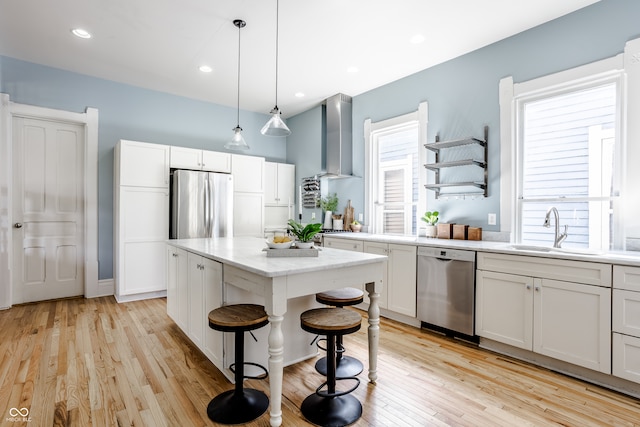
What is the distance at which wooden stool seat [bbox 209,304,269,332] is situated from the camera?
5.98ft

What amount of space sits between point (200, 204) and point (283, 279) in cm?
312

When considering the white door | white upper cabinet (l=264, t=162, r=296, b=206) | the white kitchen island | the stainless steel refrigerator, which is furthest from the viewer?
white upper cabinet (l=264, t=162, r=296, b=206)

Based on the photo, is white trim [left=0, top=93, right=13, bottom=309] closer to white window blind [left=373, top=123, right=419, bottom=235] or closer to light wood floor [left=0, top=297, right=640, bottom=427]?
light wood floor [left=0, top=297, right=640, bottom=427]

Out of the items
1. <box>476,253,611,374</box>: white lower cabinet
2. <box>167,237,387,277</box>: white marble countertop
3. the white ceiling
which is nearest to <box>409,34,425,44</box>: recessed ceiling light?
the white ceiling

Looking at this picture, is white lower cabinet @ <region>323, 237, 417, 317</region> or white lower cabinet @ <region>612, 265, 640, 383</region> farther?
white lower cabinet @ <region>323, 237, 417, 317</region>

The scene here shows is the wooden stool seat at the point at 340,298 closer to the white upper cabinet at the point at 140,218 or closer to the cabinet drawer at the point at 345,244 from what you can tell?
the cabinet drawer at the point at 345,244

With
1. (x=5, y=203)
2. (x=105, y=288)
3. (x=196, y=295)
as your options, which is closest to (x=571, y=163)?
(x=196, y=295)

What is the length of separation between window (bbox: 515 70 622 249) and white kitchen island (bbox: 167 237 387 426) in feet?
6.36

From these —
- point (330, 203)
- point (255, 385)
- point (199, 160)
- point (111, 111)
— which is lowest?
point (255, 385)

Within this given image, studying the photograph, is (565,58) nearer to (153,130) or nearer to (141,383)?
(141,383)

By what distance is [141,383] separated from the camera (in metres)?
2.20

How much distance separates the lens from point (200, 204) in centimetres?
444

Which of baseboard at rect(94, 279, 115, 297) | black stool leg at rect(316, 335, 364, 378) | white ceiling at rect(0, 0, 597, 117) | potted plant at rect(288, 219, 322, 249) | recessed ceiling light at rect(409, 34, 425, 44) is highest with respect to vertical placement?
white ceiling at rect(0, 0, 597, 117)

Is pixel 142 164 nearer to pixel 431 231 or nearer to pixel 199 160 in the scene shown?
pixel 199 160
